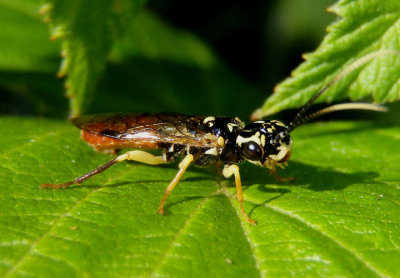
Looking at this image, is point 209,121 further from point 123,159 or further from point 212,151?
point 123,159

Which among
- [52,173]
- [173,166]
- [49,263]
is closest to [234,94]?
[173,166]

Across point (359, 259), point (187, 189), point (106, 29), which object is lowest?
point (359, 259)

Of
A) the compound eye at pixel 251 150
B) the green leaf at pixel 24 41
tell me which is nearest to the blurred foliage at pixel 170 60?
the green leaf at pixel 24 41

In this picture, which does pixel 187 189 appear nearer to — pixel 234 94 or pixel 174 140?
pixel 174 140

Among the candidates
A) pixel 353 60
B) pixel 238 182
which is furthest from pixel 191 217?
pixel 353 60

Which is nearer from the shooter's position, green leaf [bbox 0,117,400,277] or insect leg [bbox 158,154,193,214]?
green leaf [bbox 0,117,400,277]

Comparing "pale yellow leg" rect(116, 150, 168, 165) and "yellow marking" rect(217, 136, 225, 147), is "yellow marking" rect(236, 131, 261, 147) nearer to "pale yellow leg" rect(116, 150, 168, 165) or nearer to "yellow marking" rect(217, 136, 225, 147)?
"yellow marking" rect(217, 136, 225, 147)

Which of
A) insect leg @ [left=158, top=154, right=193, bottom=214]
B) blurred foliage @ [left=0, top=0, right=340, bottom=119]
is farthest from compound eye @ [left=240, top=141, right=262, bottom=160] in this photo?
blurred foliage @ [left=0, top=0, right=340, bottom=119]
